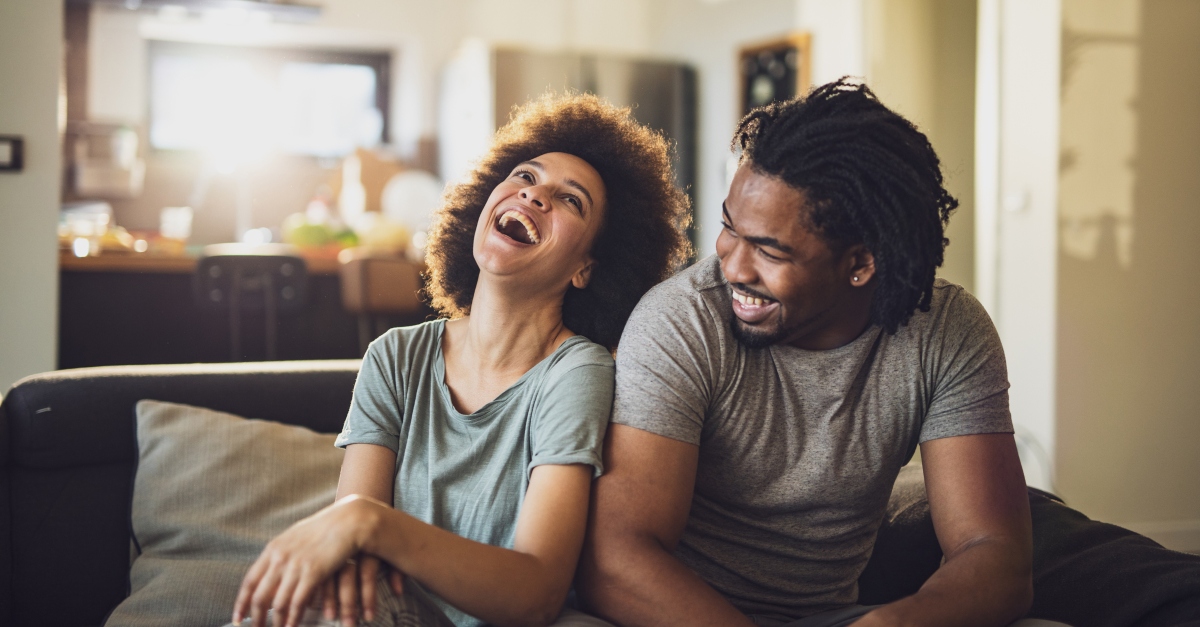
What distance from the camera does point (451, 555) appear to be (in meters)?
1.14

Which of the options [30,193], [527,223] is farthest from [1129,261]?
[30,193]

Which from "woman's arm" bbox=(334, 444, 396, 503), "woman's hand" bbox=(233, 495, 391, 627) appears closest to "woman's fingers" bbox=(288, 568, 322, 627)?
"woman's hand" bbox=(233, 495, 391, 627)

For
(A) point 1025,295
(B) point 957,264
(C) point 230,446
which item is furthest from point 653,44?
(C) point 230,446

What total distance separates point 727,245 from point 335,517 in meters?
0.59

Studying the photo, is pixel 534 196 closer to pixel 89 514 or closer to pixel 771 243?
pixel 771 243

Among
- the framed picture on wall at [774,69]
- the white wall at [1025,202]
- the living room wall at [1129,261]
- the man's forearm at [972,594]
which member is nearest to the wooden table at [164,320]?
the framed picture on wall at [774,69]

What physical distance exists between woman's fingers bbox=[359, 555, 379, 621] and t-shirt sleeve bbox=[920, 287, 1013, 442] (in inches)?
28.9

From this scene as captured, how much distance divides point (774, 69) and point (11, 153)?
136 inches

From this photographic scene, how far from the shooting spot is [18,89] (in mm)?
3164

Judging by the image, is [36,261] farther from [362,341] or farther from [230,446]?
[230,446]

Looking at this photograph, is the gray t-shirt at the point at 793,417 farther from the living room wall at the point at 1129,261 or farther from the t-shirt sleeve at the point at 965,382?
the living room wall at the point at 1129,261

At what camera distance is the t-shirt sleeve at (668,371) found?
1260 mm

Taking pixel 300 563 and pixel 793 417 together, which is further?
pixel 793 417

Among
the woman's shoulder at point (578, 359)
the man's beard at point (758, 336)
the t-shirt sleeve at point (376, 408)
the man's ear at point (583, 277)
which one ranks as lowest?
the t-shirt sleeve at point (376, 408)
